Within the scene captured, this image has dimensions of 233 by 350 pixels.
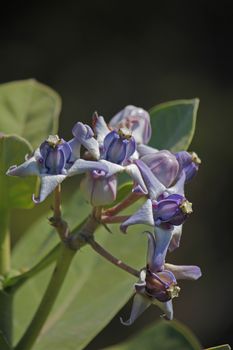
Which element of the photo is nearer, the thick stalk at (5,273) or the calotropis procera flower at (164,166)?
the calotropis procera flower at (164,166)

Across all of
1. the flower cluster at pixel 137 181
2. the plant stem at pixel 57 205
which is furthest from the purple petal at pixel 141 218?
the plant stem at pixel 57 205

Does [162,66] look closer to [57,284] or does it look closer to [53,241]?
[53,241]

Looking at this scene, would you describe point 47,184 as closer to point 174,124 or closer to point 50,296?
point 50,296

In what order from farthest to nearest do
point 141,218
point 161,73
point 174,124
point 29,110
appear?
point 161,73, point 29,110, point 174,124, point 141,218

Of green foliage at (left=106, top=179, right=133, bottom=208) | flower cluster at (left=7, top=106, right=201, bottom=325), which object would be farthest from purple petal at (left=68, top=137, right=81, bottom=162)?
green foliage at (left=106, top=179, right=133, bottom=208)

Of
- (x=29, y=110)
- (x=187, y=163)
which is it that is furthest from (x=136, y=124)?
(x=29, y=110)

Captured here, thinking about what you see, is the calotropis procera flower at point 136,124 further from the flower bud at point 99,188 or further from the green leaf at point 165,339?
the green leaf at point 165,339

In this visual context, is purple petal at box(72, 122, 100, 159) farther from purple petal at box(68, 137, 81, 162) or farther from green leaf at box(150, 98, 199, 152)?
green leaf at box(150, 98, 199, 152)
